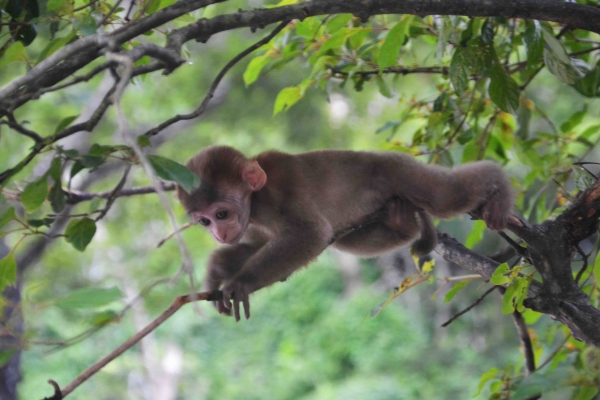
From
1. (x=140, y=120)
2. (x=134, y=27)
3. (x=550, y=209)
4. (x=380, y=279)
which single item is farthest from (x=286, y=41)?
(x=380, y=279)

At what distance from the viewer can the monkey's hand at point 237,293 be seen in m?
1.82

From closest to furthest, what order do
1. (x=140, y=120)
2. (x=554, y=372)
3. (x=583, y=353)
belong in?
(x=554, y=372)
(x=583, y=353)
(x=140, y=120)

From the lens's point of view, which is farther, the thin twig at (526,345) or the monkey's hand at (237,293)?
the thin twig at (526,345)

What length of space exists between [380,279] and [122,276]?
160 inches

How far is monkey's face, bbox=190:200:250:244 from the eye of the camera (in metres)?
2.16

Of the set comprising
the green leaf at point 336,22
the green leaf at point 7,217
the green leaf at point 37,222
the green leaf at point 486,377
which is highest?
the green leaf at point 336,22

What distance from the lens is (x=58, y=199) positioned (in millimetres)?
1659


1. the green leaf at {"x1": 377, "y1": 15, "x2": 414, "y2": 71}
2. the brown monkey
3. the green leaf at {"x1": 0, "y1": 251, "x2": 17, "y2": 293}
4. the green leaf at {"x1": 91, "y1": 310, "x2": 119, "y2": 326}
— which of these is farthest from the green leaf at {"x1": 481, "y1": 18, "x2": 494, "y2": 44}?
the green leaf at {"x1": 0, "y1": 251, "x2": 17, "y2": 293}

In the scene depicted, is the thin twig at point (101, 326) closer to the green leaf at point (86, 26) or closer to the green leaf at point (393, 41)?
the green leaf at point (86, 26)

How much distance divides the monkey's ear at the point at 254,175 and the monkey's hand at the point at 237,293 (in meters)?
0.40

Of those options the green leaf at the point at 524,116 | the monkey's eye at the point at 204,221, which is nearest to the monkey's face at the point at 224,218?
the monkey's eye at the point at 204,221

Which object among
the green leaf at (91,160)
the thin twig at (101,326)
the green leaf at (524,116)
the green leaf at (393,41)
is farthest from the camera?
the green leaf at (524,116)

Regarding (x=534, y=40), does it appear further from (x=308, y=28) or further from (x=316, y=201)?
(x=316, y=201)

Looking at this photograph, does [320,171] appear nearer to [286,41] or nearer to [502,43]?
[286,41]
